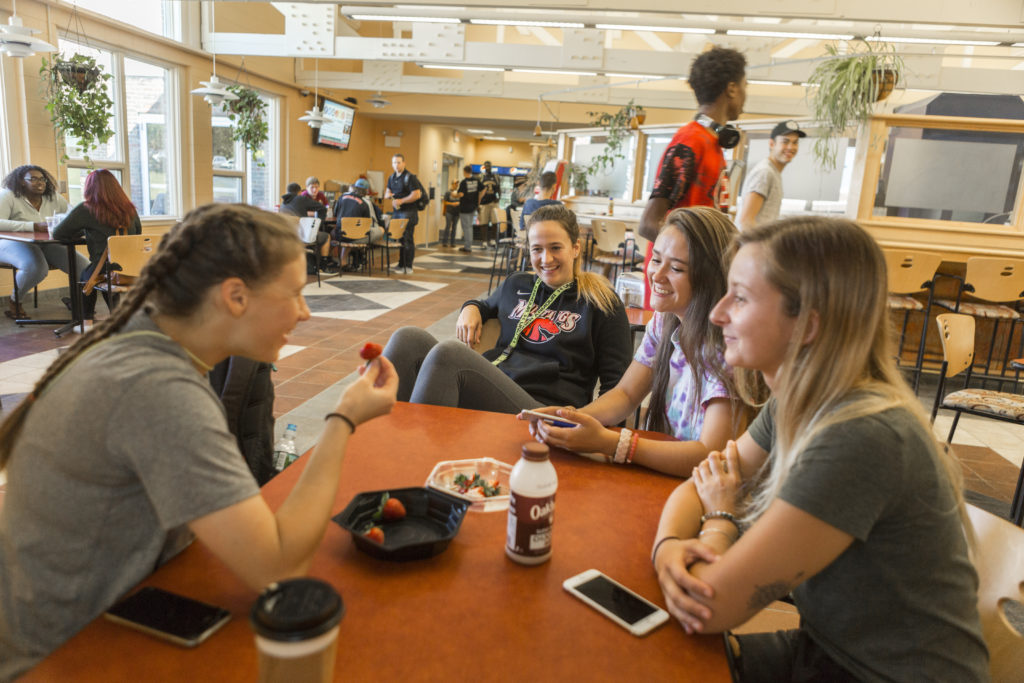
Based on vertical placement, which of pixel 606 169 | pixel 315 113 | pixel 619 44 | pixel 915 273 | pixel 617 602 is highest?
pixel 619 44

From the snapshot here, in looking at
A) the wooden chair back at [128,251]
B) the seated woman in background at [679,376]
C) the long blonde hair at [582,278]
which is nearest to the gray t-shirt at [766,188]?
the long blonde hair at [582,278]

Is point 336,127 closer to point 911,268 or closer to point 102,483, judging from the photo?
point 911,268

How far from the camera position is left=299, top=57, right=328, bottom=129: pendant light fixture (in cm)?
920

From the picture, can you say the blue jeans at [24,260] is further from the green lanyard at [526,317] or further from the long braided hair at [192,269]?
the long braided hair at [192,269]

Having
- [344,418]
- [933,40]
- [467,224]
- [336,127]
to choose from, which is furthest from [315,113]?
[344,418]

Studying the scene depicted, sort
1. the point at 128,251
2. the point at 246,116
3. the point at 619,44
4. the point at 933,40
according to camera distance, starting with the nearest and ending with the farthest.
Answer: the point at 128,251
the point at 933,40
the point at 246,116
the point at 619,44

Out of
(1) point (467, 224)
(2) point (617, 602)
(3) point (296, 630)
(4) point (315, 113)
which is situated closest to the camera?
(3) point (296, 630)

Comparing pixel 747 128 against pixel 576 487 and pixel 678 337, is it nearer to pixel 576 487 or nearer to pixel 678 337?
pixel 678 337

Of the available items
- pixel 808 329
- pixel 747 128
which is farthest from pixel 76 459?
pixel 747 128

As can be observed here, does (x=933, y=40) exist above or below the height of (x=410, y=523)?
above

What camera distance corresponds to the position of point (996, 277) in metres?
4.37

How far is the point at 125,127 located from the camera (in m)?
7.14

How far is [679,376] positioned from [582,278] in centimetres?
68

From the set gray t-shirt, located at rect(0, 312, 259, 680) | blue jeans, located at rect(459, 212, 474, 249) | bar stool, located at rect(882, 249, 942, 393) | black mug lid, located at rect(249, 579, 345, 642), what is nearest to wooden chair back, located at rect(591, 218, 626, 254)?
→ bar stool, located at rect(882, 249, 942, 393)
